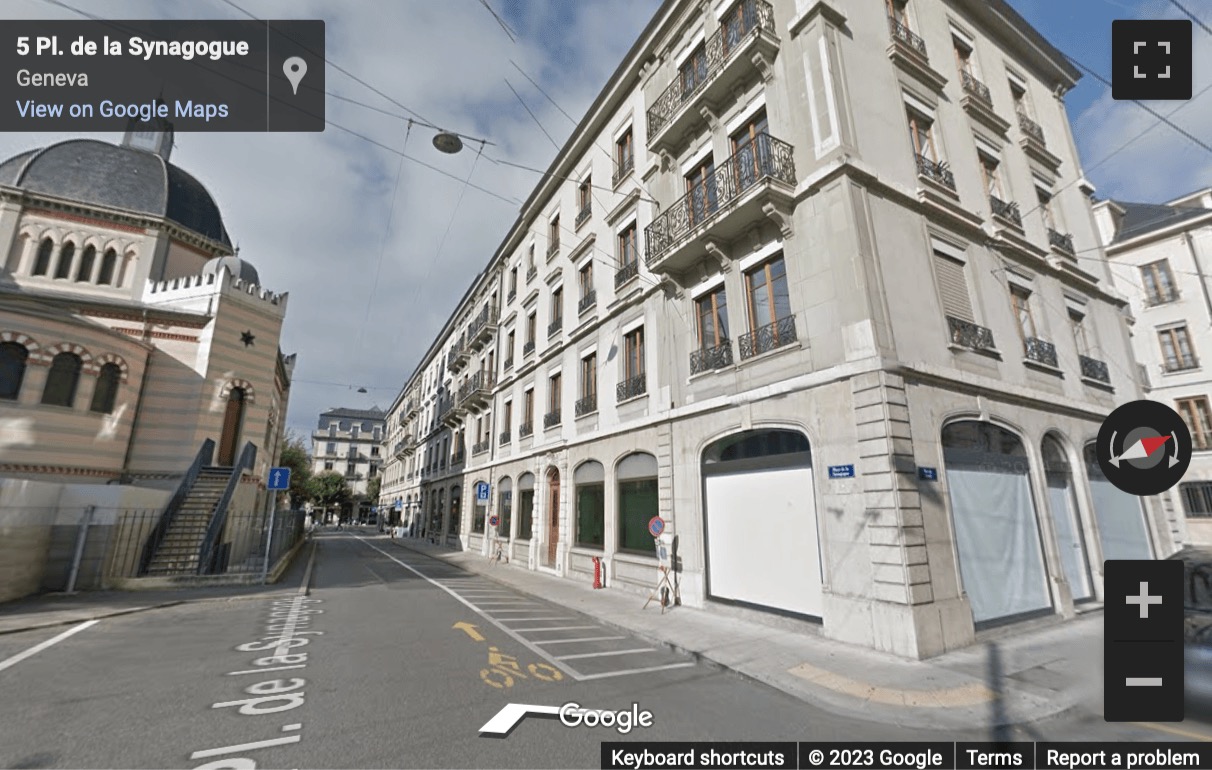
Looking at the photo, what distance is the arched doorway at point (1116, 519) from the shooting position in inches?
463

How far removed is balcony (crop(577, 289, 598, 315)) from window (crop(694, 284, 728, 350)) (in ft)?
17.6

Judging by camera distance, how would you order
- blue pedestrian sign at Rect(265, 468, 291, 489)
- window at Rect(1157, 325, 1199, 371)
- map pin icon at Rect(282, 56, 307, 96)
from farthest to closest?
window at Rect(1157, 325, 1199, 371)
blue pedestrian sign at Rect(265, 468, 291, 489)
map pin icon at Rect(282, 56, 307, 96)

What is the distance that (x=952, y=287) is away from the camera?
10.5 m

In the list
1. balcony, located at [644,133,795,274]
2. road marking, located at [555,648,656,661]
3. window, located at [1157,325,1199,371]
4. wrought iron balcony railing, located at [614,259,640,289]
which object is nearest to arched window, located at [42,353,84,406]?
wrought iron balcony railing, located at [614,259,640,289]

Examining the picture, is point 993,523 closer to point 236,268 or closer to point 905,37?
point 905,37

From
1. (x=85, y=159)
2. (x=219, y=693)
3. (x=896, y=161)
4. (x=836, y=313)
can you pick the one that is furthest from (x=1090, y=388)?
(x=85, y=159)

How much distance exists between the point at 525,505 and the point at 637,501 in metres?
8.60

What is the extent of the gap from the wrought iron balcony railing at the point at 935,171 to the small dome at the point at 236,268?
24.7m

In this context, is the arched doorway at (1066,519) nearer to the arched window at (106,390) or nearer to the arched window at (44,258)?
the arched window at (106,390)

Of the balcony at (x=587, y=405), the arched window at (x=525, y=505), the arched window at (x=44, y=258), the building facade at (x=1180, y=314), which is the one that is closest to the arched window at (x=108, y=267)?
→ the arched window at (x=44, y=258)

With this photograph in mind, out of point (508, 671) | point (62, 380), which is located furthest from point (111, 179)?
point (508, 671)

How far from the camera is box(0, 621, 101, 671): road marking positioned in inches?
244

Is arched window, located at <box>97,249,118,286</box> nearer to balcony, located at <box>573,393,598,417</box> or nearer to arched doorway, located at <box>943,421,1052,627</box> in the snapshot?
balcony, located at <box>573,393,598,417</box>

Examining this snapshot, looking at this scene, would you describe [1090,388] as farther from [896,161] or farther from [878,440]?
[878,440]
